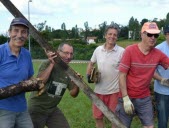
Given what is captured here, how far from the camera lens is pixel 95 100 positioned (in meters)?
4.34

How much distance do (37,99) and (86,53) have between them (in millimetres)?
41001

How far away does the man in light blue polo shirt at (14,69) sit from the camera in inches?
159

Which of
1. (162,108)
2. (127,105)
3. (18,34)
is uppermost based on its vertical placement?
(18,34)

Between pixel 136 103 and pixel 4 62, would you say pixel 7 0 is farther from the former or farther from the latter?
pixel 136 103

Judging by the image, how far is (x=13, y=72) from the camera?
4.07 meters

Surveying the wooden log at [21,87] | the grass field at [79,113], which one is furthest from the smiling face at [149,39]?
the grass field at [79,113]

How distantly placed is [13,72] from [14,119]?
530mm

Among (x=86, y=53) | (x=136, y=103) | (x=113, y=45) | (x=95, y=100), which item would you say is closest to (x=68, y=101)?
(x=113, y=45)

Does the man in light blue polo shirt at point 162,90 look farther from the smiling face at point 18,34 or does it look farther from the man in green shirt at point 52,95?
the smiling face at point 18,34

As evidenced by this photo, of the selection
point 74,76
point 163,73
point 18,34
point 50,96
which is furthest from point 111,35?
point 18,34

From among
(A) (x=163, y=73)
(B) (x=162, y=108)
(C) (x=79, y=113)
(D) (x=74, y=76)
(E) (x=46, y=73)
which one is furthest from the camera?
(C) (x=79, y=113)

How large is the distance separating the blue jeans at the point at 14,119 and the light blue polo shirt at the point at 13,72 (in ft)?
0.16

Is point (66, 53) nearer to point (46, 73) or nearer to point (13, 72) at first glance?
point (46, 73)

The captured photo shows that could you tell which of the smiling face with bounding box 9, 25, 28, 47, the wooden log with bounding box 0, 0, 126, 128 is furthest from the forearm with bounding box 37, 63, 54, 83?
the smiling face with bounding box 9, 25, 28, 47
